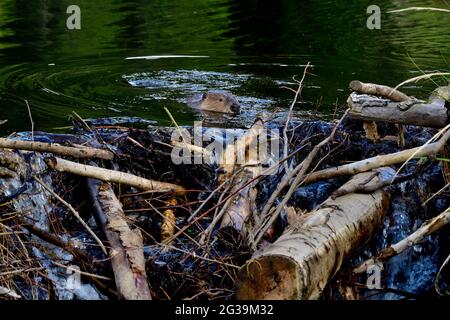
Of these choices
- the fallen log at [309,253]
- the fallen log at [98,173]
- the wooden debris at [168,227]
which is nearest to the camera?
the fallen log at [309,253]

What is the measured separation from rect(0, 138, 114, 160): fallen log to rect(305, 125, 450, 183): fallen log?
154cm

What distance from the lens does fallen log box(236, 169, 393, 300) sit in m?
5.06

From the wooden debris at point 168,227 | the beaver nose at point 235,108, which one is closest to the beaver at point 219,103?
the beaver nose at point 235,108

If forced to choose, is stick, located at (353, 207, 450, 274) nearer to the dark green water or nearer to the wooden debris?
the wooden debris

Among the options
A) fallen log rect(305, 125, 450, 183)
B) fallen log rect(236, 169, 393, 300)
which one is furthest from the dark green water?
fallen log rect(236, 169, 393, 300)

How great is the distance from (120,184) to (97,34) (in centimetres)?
1080

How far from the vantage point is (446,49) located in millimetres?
14359

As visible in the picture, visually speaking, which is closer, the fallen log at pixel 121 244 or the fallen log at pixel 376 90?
the fallen log at pixel 121 244

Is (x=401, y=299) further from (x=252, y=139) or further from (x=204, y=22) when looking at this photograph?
(x=204, y=22)

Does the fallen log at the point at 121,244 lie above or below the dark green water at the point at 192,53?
above

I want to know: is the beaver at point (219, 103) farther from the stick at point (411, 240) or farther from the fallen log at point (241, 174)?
the stick at point (411, 240)

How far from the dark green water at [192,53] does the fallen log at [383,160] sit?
4.18 metres

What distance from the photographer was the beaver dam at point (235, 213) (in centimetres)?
553
